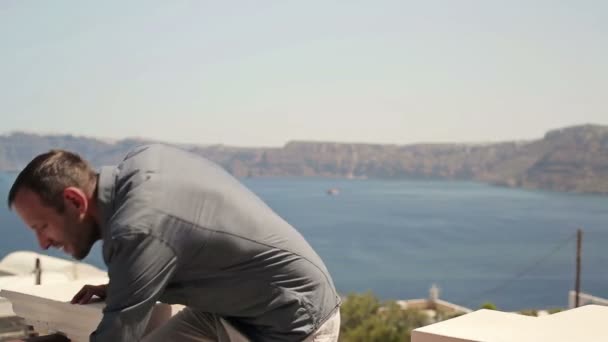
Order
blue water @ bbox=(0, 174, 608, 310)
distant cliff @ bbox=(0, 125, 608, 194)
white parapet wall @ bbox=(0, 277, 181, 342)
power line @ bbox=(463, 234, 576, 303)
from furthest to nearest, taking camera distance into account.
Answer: distant cliff @ bbox=(0, 125, 608, 194), blue water @ bbox=(0, 174, 608, 310), power line @ bbox=(463, 234, 576, 303), white parapet wall @ bbox=(0, 277, 181, 342)

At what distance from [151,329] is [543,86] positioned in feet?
504

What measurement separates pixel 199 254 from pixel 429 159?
17415 centimetres

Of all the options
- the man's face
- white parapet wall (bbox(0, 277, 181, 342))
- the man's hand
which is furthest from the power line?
the man's face

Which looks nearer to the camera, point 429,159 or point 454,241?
point 454,241

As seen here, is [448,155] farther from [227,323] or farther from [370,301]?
[227,323]

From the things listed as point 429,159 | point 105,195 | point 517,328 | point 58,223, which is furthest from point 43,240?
point 429,159

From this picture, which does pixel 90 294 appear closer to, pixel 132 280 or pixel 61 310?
pixel 61 310

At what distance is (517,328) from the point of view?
5.36 ft

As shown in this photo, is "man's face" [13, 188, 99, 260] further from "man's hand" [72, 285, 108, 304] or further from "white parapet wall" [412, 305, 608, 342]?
"white parapet wall" [412, 305, 608, 342]

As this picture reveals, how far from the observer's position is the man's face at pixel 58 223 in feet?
4.69

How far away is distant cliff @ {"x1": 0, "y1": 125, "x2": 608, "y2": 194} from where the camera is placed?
139 metres

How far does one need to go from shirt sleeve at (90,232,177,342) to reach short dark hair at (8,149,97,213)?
0.54ft

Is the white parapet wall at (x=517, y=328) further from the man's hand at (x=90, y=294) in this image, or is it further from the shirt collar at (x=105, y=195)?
the man's hand at (x=90, y=294)

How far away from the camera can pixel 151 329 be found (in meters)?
1.99
